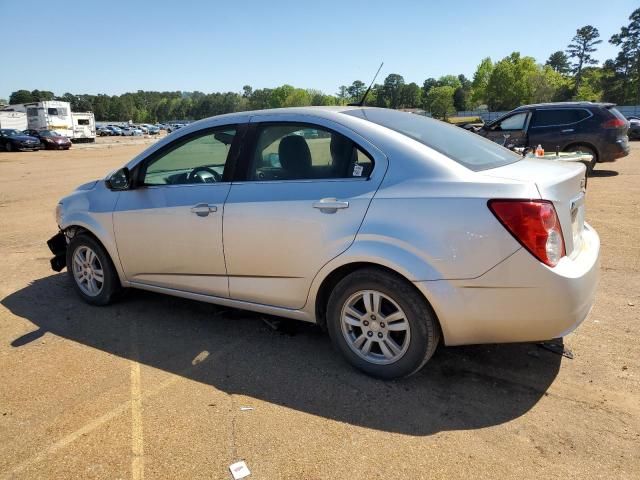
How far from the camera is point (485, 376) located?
10.5 ft

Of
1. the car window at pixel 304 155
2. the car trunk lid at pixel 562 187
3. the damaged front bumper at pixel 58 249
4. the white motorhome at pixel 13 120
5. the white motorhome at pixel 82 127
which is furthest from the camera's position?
the white motorhome at pixel 82 127

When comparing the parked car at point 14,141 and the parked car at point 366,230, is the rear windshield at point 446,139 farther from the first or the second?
the parked car at point 14,141

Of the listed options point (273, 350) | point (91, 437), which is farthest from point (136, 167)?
point (91, 437)

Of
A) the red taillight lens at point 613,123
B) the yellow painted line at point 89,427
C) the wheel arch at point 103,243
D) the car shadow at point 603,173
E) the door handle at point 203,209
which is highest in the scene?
the red taillight lens at point 613,123

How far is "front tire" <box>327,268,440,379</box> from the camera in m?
2.94

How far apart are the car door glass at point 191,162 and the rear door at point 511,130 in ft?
31.7

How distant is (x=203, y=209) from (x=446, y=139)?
1.80 m

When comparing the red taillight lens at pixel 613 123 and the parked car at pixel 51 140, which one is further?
the parked car at pixel 51 140

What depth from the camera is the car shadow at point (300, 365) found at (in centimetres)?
286

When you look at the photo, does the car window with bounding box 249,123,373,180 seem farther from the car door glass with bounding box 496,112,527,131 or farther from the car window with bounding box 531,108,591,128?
the car door glass with bounding box 496,112,527,131

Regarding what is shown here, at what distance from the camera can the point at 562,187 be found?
2859 mm

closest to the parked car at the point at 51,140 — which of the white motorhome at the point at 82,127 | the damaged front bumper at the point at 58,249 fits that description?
the white motorhome at the point at 82,127

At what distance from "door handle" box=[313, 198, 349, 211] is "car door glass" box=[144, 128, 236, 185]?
104cm

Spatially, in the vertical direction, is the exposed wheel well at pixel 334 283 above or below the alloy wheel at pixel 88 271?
above
